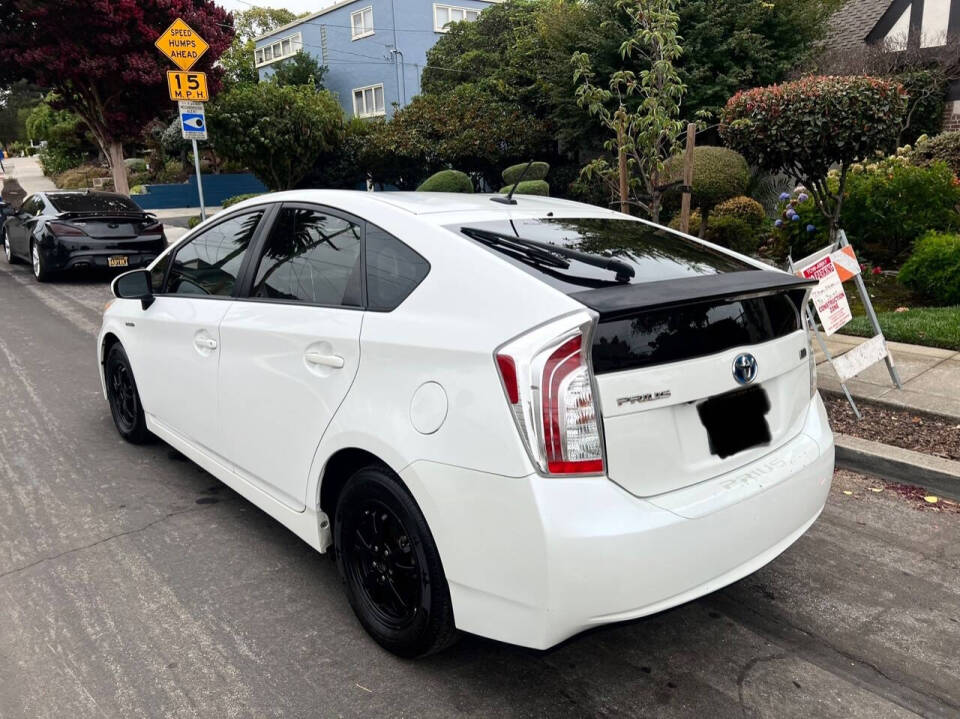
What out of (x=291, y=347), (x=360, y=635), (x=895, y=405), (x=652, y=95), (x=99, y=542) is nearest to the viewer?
(x=360, y=635)

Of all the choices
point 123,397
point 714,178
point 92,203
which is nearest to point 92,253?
point 92,203


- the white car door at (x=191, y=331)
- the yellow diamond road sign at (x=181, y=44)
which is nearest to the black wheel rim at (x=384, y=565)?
the white car door at (x=191, y=331)

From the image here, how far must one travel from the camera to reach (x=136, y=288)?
14.2ft

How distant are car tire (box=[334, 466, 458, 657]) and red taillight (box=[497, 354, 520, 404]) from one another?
55 cm

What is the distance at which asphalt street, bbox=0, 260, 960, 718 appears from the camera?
2.54 m

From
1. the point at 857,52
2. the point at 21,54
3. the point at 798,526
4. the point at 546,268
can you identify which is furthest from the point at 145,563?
the point at 857,52

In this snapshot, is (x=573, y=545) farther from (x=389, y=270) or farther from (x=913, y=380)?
(x=913, y=380)

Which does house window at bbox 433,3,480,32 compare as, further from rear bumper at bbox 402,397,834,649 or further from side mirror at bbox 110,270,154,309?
rear bumper at bbox 402,397,834,649

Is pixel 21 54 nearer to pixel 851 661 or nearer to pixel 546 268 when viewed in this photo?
pixel 546 268

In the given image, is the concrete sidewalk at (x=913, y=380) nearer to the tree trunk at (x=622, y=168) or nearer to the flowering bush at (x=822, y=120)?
the flowering bush at (x=822, y=120)

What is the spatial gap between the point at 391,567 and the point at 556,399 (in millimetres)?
974

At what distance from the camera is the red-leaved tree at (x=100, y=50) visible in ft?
51.6

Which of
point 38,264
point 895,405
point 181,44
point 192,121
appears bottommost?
point 895,405

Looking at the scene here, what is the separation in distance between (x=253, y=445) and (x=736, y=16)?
55.8 feet
